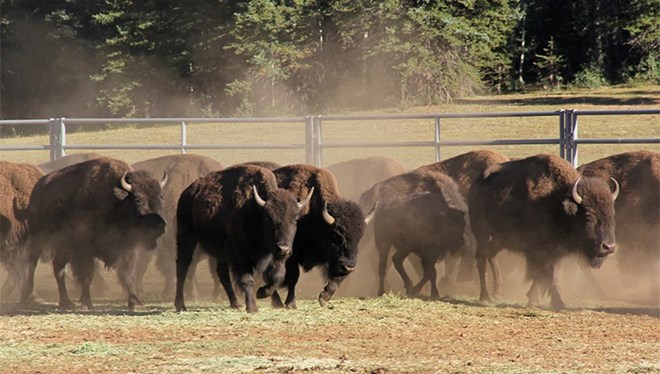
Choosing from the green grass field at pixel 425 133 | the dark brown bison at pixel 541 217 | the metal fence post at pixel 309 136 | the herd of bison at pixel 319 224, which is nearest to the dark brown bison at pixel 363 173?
the herd of bison at pixel 319 224

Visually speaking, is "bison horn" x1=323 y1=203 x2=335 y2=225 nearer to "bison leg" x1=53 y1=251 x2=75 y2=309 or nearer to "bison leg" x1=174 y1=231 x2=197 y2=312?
"bison leg" x1=174 y1=231 x2=197 y2=312

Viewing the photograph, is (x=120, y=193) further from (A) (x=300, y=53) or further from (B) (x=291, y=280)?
(A) (x=300, y=53)

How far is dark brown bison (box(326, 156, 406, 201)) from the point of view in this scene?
17391 mm

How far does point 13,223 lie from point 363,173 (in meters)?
4.95

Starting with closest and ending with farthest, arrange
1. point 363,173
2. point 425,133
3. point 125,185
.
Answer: point 125,185, point 363,173, point 425,133

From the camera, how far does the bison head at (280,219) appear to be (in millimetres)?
13258

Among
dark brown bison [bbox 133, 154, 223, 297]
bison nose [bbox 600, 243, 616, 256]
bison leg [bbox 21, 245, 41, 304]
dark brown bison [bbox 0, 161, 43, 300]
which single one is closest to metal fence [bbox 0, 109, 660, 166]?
dark brown bison [bbox 133, 154, 223, 297]

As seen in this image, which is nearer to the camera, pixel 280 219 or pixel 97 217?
pixel 280 219

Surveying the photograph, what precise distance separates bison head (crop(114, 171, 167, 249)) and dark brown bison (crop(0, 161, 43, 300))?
1.69 meters

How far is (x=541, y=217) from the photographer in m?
14.6

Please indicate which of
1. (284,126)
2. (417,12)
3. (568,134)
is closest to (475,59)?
(417,12)

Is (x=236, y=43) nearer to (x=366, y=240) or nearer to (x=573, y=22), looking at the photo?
(x=573, y=22)

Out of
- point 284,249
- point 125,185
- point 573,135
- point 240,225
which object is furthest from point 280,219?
point 573,135

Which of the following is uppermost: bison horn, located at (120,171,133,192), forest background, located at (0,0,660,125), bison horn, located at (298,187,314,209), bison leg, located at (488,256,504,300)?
forest background, located at (0,0,660,125)
